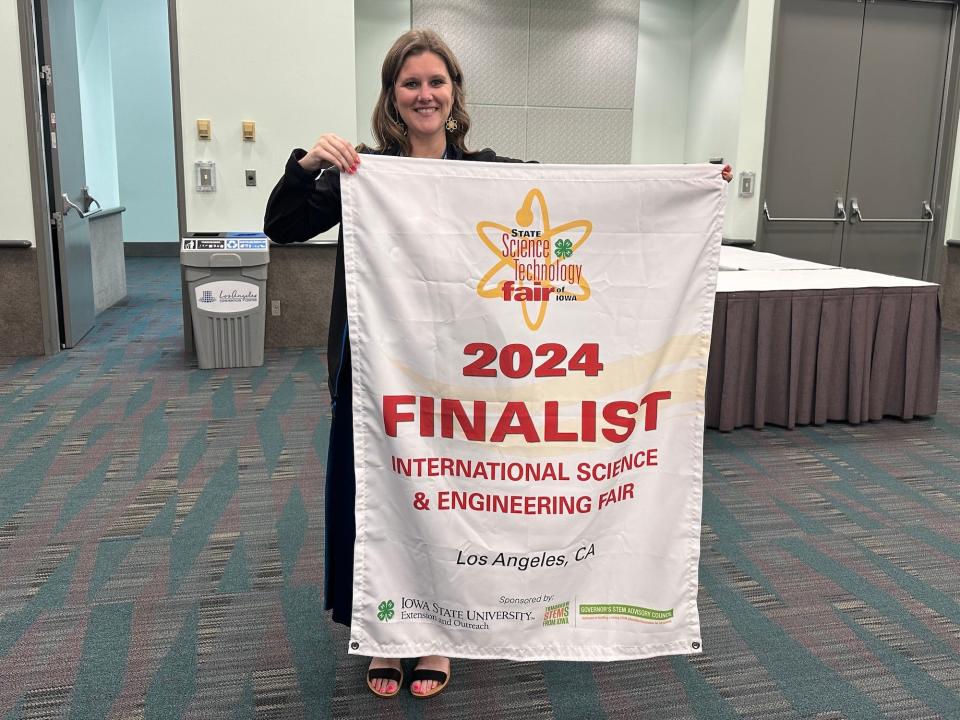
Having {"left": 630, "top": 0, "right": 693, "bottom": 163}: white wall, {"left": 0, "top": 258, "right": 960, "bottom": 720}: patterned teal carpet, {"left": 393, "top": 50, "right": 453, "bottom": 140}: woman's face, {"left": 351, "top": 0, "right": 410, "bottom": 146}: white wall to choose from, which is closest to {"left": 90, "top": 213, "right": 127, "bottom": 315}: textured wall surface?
{"left": 351, "top": 0, "right": 410, "bottom": 146}: white wall

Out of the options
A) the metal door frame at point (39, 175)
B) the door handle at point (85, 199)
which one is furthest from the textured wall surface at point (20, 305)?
the door handle at point (85, 199)

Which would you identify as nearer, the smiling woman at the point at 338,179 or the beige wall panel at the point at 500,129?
the smiling woman at the point at 338,179

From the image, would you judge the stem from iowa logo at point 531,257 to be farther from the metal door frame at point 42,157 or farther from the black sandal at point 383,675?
the metal door frame at point 42,157

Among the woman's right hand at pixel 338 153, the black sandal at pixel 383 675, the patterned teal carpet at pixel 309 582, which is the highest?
the woman's right hand at pixel 338 153

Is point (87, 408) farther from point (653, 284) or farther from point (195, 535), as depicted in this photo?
point (653, 284)

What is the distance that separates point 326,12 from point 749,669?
426 centimetres

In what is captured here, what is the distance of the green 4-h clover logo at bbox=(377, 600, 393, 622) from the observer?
154cm

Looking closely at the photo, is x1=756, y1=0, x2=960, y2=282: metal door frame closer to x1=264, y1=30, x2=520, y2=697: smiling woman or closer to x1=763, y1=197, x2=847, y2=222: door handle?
x1=763, y1=197, x2=847, y2=222: door handle

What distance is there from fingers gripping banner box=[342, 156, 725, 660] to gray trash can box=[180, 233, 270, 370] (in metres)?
3.37

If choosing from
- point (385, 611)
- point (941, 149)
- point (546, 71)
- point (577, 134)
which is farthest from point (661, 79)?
point (385, 611)

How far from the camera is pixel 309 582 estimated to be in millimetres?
2295

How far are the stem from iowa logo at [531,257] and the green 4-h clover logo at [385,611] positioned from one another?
0.58 m

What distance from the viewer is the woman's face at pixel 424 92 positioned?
5.32 feet

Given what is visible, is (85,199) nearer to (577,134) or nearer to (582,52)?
(577,134)
